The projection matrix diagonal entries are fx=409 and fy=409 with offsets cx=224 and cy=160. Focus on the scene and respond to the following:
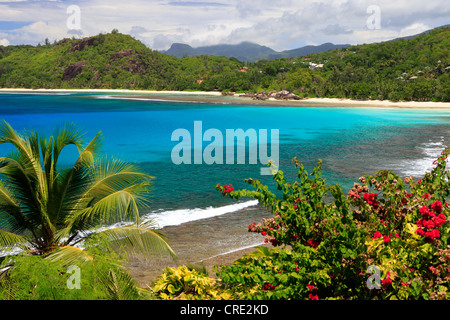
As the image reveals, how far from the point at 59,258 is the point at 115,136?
35.4m

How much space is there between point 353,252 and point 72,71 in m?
180

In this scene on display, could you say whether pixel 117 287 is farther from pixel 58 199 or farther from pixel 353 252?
pixel 353 252

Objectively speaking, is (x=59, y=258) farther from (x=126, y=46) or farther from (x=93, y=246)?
(x=126, y=46)

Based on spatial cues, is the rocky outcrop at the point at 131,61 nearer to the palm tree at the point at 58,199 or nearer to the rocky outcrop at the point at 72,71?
the rocky outcrop at the point at 72,71

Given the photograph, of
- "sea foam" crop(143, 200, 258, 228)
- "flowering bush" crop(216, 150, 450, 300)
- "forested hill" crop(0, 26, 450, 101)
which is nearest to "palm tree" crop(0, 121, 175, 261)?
"flowering bush" crop(216, 150, 450, 300)

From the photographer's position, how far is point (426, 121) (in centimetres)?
4812

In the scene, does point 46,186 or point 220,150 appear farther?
point 220,150

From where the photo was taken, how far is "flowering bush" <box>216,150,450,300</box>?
472 centimetres

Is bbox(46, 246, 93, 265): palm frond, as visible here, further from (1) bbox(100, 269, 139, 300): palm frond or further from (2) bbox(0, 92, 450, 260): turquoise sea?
(2) bbox(0, 92, 450, 260): turquoise sea

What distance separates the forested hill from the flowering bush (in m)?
78.5

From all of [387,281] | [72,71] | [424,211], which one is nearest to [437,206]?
[424,211]

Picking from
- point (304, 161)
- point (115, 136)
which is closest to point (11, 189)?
point (304, 161)

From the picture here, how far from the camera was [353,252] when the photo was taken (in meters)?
4.72
